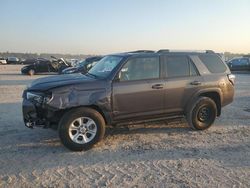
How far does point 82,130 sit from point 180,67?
2.69 meters

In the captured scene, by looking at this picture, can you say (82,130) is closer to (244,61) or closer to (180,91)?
(180,91)

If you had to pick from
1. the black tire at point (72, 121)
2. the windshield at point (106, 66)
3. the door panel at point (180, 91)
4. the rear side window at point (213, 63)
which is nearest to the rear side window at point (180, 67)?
the door panel at point (180, 91)

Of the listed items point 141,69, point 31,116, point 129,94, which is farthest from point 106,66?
point 31,116

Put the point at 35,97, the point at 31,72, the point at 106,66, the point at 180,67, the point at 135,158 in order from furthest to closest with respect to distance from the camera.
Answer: the point at 31,72 < the point at 180,67 < the point at 106,66 < the point at 35,97 < the point at 135,158

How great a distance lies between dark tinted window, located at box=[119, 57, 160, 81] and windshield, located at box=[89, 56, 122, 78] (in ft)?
0.84

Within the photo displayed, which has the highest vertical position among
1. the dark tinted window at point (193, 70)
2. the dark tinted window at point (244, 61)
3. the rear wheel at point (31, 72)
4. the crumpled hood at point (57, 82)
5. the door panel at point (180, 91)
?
the dark tinted window at point (193, 70)

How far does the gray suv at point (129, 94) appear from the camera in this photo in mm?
6039

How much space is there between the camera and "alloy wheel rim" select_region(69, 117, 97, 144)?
606 cm

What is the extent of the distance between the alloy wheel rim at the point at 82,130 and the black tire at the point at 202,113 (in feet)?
7.72

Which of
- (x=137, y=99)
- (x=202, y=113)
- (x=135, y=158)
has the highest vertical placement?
(x=137, y=99)

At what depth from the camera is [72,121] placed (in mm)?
6004

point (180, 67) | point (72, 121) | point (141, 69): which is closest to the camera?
point (72, 121)

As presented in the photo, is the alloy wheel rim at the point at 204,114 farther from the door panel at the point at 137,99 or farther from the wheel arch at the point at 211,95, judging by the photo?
the door panel at the point at 137,99

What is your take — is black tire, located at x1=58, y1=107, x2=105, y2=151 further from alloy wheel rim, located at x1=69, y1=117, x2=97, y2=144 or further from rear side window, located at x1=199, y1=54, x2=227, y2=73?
rear side window, located at x1=199, y1=54, x2=227, y2=73
